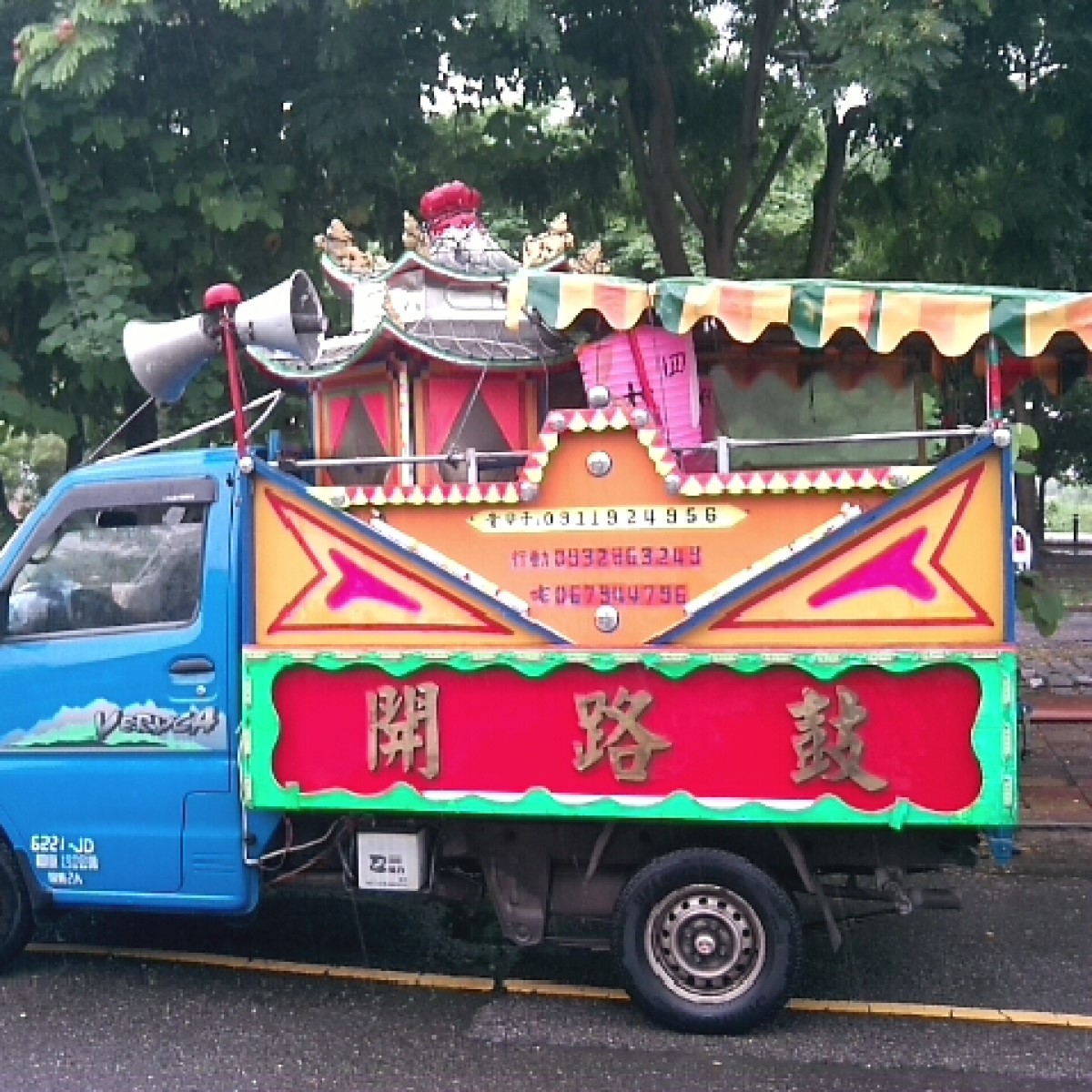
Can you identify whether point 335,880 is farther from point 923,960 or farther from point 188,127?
point 188,127

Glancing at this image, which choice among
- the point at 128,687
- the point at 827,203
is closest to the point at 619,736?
the point at 128,687

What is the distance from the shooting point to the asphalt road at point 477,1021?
4.17 metres

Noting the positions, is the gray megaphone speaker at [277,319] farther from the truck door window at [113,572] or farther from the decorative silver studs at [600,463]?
the decorative silver studs at [600,463]

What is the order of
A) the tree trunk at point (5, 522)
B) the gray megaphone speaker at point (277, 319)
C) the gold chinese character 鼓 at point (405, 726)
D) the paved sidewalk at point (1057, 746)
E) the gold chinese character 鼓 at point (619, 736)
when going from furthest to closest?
the tree trunk at point (5, 522) < the paved sidewalk at point (1057, 746) < the gray megaphone speaker at point (277, 319) < the gold chinese character 鼓 at point (405, 726) < the gold chinese character 鼓 at point (619, 736)

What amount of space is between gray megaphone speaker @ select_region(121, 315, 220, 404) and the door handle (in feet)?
3.48

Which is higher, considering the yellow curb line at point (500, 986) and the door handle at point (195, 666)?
the door handle at point (195, 666)

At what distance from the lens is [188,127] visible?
25.6 ft

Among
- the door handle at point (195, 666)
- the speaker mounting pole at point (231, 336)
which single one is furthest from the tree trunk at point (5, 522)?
the speaker mounting pole at point (231, 336)

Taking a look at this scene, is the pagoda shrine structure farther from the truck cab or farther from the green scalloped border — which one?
the green scalloped border

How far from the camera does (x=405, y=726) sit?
14.8ft

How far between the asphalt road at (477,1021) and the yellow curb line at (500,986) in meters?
0.05

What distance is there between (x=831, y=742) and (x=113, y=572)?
8.98 feet

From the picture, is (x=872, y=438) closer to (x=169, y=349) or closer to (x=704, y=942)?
(x=704, y=942)

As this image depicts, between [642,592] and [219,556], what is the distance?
1.57 meters
